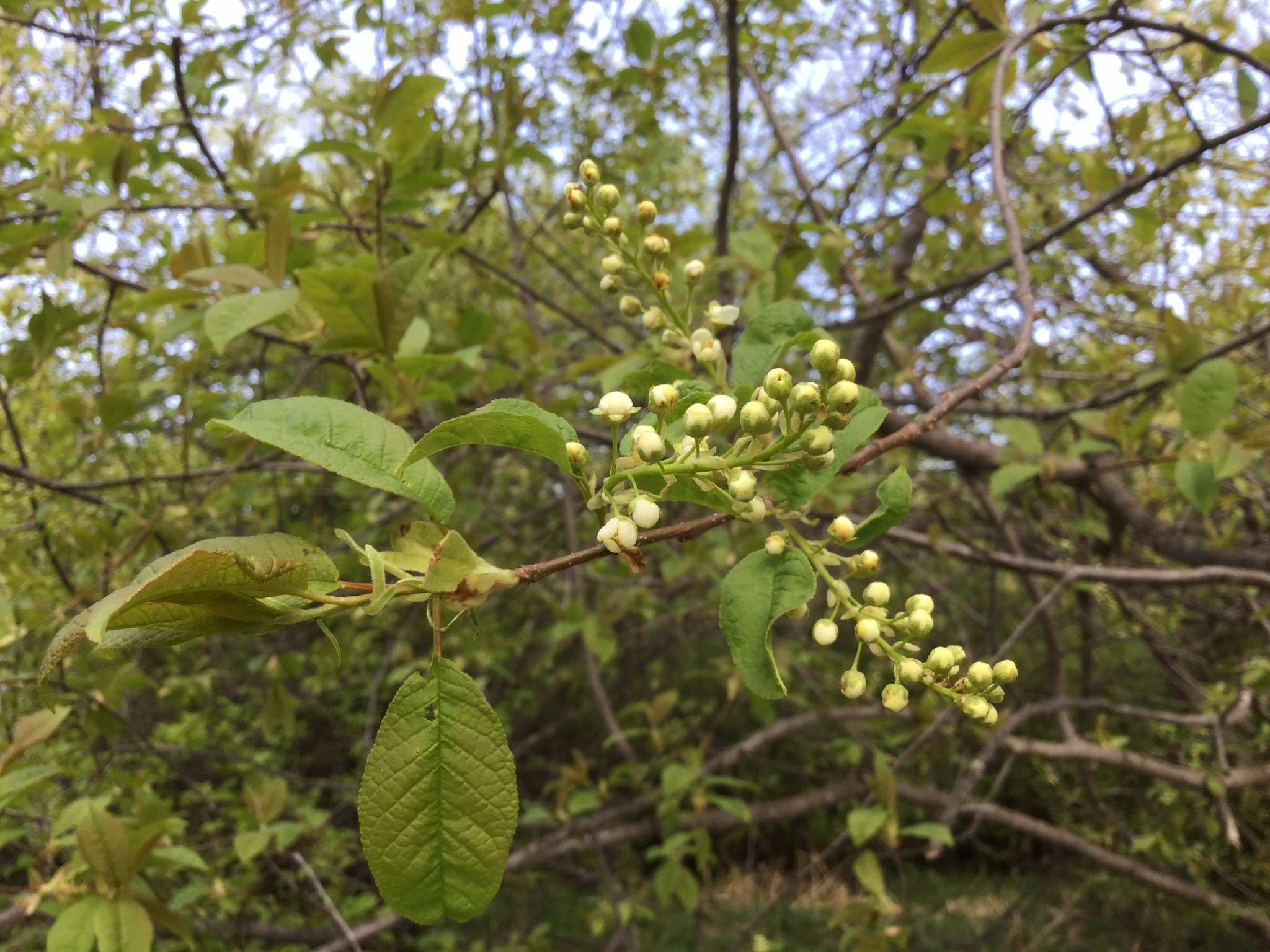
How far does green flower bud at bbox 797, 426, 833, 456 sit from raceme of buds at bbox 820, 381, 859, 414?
3cm

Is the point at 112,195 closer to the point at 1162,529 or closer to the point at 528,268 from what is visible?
the point at 528,268

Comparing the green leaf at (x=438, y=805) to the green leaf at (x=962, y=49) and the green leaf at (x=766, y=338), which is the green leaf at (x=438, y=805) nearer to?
the green leaf at (x=766, y=338)

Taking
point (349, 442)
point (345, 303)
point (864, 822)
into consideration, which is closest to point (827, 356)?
point (349, 442)

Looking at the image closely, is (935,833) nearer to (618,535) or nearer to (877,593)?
(877,593)

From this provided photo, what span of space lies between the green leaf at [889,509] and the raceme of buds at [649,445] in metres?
0.33

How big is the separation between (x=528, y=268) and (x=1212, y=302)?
3757 mm

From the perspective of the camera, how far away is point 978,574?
15.4 feet

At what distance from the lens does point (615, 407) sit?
0.74m

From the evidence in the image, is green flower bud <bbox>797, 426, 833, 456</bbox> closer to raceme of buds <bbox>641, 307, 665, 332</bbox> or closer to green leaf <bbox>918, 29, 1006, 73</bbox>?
raceme of buds <bbox>641, 307, 665, 332</bbox>

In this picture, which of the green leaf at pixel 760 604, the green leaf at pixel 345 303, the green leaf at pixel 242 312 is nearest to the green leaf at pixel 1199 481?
the green leaf at pixel 760 604

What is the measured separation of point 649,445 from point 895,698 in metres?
0.40

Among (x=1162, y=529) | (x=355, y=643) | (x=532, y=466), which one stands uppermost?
(x=532, y=466)

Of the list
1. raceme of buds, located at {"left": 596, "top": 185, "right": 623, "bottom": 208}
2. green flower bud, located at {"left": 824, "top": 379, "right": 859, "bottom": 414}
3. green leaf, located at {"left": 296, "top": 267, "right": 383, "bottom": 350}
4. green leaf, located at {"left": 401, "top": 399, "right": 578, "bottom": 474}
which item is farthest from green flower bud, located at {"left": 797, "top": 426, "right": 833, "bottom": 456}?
green leaf, located at {"left": 296, "top": 267, "right": 383, "bottom": 350}

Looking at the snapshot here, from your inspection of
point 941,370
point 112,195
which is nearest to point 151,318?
point 112,195
